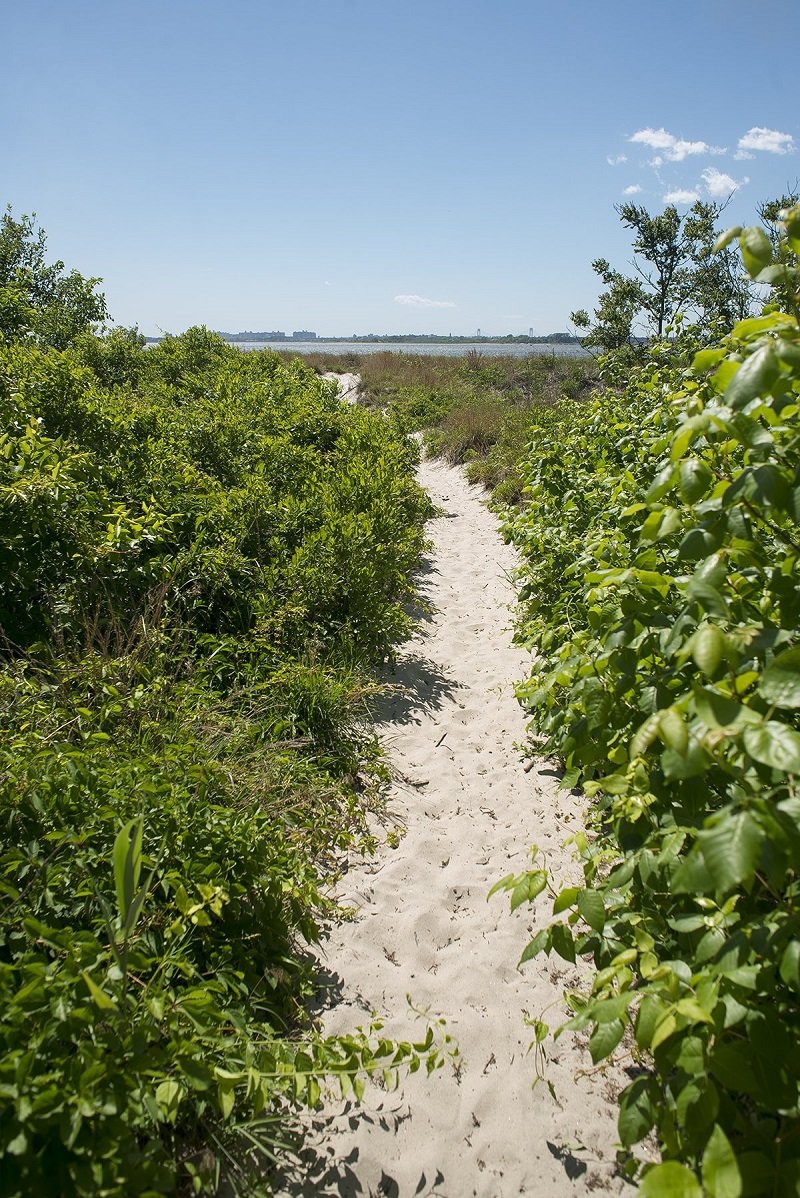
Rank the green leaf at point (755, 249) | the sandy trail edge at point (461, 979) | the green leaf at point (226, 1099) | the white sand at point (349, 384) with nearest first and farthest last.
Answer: the green leaf at point (755, 249) < the green leaf at point (226, 1099) < the sandy trail edge at point (461, 979) < the white sand at point (349, 384)

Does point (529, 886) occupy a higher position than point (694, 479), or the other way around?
point (694, 479)

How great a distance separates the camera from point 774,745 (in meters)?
0.99

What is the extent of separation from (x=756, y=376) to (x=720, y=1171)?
4.28ft

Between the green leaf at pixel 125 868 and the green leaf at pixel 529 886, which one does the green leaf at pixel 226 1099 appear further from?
the green leaf at pixel 529 886

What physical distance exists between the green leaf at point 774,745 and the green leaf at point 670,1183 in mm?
717

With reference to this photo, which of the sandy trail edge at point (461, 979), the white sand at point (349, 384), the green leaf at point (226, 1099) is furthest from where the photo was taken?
the white sand at point (349, 384)

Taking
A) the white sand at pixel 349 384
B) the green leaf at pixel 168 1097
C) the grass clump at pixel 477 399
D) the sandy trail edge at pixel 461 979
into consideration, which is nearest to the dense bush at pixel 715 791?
the sandy trail edge at pixel 461 979

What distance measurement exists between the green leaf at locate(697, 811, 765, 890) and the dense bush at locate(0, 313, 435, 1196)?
1.11 metres

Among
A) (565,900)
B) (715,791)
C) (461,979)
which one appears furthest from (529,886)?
(461,979)

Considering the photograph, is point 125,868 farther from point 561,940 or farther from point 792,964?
point 792,964

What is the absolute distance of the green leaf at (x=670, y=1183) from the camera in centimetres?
112

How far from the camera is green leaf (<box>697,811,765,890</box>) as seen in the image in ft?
3.15

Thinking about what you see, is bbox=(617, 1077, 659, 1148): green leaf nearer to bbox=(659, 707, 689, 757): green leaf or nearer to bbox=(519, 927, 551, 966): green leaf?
bbox=(519, 927, 551, 966): green leaf

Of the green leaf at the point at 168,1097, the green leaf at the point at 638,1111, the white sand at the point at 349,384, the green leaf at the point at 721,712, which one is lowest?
the green leaf at the point at 168,1097
